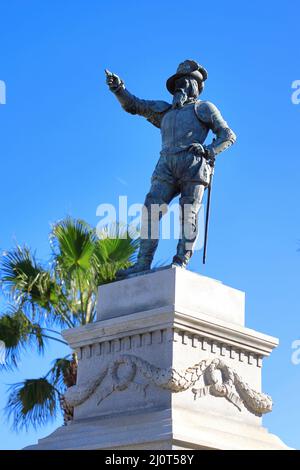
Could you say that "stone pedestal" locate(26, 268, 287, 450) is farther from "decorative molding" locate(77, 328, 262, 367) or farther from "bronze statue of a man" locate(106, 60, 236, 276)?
"bronze statue of a man" locate(106, 60, 236, 276)

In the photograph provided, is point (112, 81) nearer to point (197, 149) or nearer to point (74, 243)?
point (197, 149)

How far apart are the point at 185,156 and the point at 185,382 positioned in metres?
2.52

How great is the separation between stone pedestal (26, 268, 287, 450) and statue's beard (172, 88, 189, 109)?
2013mm

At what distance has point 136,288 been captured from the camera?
41.7 feet

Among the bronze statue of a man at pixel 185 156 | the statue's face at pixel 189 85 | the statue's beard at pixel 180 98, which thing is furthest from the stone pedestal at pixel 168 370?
the statue's face at pixel 189 85

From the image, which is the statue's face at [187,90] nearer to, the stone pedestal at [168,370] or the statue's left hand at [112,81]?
the statue's left hand at [112,81]

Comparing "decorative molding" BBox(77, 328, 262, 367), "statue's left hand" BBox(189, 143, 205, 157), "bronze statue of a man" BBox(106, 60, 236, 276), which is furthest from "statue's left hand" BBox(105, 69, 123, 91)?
"decorative molding" BBox(77, 328, 262, 367)

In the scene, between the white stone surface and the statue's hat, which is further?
the statue's hat

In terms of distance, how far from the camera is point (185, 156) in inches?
516

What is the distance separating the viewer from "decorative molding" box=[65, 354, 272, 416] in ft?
39.2

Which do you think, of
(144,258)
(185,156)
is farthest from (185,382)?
(185,156)

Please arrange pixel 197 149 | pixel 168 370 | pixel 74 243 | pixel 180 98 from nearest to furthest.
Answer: pixel 168 370 → pixel 197 149 → pixel 180 98 → pixel 74 243

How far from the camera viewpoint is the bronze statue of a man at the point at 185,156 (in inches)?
514
